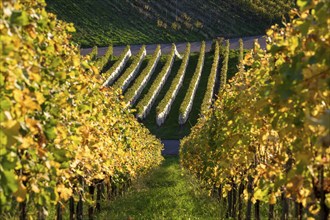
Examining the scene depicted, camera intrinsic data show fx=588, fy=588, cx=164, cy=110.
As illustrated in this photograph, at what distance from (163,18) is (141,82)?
198ft

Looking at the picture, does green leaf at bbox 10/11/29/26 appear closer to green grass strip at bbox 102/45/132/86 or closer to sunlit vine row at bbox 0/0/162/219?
sunlit vine row at bbox 0/0/162/219

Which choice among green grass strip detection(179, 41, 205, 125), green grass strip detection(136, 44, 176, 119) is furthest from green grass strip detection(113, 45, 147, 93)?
green grass strip detection(179, 41, 205, 125)

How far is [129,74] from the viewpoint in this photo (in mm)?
84750

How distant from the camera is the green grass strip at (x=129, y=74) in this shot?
260ft

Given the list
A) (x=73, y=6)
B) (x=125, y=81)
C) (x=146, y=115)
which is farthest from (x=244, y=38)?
(x=146, y=115)

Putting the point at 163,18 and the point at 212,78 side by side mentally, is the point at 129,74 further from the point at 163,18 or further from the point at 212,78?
the point at 163,18

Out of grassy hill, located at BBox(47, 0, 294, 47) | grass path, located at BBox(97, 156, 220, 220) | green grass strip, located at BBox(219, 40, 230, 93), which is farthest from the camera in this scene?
grassy hill, located at BBox(47, 0, 294, 47)

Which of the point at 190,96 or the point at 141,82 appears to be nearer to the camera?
the point at 190,96

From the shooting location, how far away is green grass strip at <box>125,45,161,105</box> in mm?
74975

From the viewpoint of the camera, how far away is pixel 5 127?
482 cm

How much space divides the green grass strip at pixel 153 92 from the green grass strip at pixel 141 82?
5.31ft

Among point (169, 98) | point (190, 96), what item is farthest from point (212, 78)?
point (169, 98)

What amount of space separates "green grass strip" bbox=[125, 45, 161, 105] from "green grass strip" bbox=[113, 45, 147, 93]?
157 cm

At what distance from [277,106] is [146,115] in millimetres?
66636
